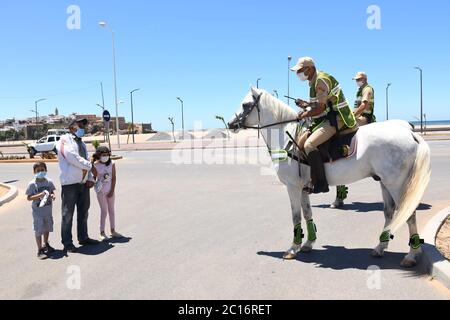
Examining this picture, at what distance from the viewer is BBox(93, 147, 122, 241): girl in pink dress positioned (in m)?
7.00

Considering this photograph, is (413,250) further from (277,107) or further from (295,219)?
(277,107)

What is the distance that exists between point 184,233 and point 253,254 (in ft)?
5.71

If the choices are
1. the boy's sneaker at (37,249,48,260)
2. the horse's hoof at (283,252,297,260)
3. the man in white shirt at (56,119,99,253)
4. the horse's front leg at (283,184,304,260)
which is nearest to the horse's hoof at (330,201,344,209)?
the horse's front leg at (283,184,304,260)

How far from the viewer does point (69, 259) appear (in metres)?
5.99

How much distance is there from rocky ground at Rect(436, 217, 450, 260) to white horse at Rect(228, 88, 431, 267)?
51 cm

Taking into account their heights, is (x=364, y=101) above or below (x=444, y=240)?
above

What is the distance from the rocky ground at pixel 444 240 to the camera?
18.2 ft

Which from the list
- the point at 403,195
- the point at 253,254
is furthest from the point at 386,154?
the point at 253,254

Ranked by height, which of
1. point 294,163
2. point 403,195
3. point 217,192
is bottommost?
point 217,192

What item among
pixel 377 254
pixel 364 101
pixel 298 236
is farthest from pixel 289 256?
→ pixel 364 101

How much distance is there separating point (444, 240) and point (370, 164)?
6.06ft

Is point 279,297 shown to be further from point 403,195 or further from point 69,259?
point 69,259

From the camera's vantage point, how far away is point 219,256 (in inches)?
231
